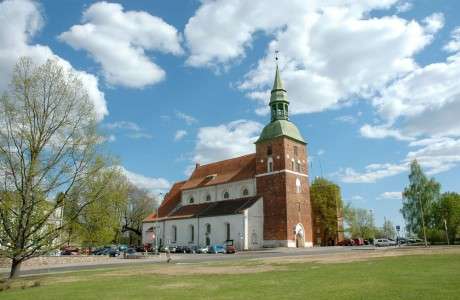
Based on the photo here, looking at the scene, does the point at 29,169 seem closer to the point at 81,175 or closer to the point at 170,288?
the point at 81,175

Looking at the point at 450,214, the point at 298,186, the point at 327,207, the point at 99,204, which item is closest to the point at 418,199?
the point at 450,214

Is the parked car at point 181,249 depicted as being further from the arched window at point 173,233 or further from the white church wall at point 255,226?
the white church wall at point 255,226

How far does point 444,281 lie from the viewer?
1423 cm

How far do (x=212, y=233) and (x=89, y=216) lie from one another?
42988 mm

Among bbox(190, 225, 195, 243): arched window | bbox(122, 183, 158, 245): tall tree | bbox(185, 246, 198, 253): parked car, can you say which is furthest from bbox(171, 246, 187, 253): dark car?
bbox(122, 183, 158, 245): tall tree

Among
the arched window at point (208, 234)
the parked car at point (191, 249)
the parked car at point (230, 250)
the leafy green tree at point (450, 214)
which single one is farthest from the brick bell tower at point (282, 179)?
the leafy green tree at point (450, 214)

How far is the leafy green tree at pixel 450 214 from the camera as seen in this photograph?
66.8m

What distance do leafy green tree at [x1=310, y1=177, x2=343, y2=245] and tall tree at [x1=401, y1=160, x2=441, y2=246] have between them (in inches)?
467

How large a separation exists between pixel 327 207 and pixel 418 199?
50.2 feet

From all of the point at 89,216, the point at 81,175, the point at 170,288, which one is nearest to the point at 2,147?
the point at 81,175

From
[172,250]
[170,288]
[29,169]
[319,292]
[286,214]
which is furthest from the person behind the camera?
[172,250]

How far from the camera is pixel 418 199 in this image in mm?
73688

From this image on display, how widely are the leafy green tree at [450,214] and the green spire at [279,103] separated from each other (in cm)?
2862

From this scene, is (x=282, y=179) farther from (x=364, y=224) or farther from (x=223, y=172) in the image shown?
(x=364, y=224)
